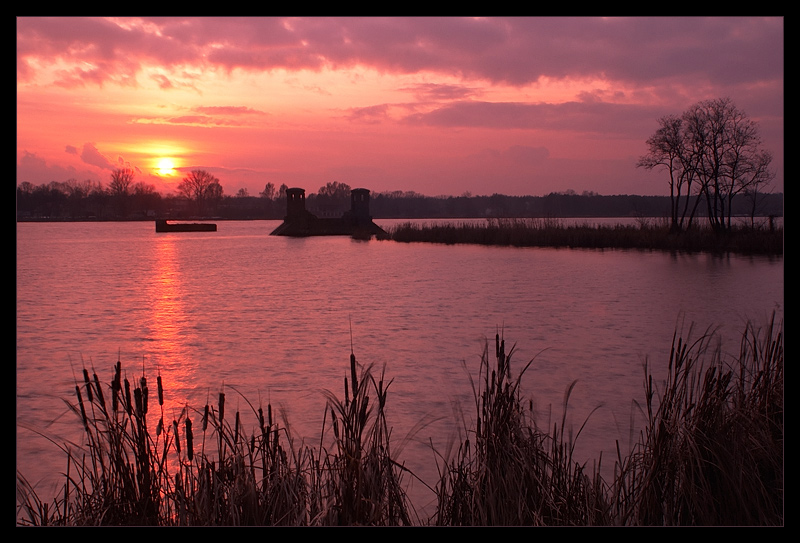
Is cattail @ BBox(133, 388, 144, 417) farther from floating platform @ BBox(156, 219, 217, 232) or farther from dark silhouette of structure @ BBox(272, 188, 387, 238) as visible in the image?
floating platform @ BBox(156, 219, 217, 232)

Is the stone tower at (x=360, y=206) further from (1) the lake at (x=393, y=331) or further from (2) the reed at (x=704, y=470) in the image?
(2) the reed at (x=704, y=470)

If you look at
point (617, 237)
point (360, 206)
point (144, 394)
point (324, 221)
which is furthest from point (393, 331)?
point (324, 221)

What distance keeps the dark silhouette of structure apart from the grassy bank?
15.7 metres

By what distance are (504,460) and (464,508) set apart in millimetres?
366

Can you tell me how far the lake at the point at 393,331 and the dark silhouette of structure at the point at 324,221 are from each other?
30.4 m

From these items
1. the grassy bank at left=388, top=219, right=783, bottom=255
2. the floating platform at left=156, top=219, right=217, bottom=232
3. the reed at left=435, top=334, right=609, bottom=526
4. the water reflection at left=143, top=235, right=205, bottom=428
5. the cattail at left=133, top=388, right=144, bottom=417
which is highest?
the floating platform at left=156, top=219, right=217, bottom=232

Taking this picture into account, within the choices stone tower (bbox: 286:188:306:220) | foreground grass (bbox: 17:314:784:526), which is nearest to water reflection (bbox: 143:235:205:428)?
foreground grass (bbox: 17:314:784:526)

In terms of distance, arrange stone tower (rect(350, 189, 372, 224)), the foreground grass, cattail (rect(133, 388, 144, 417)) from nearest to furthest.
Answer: cattail (rect(133, 388, 144, 417)), the foreground grass, stone tower (rect(350, 189, 372, 224))

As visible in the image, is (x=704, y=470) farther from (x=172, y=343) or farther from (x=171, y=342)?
(x=171, y=342)

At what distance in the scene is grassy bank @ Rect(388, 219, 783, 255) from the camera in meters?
29.9

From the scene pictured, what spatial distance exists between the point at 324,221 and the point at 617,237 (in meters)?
33.8

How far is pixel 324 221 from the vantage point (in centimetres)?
6269

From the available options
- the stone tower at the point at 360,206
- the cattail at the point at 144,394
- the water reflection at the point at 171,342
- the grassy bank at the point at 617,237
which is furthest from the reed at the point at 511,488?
the stone tower at the point at 360,206
